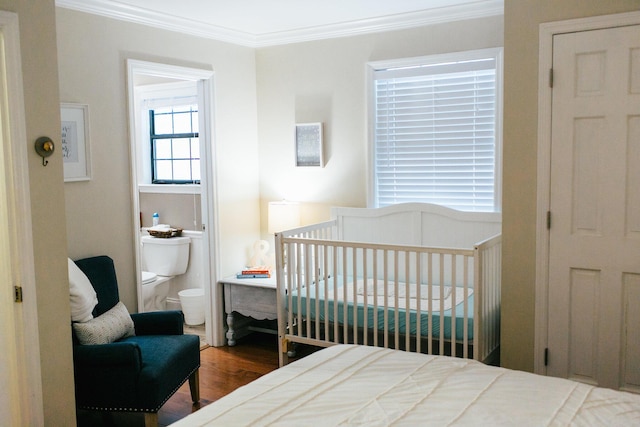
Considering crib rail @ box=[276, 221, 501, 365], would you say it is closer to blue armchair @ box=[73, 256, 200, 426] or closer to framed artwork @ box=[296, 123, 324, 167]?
framed artwork @ box=[296, 123, 324, 167]

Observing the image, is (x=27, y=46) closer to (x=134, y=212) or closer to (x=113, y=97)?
(x=113, y=97)

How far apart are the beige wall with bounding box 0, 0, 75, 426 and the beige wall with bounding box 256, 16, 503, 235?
2450 millimetres

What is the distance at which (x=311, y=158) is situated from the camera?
16.1 feet

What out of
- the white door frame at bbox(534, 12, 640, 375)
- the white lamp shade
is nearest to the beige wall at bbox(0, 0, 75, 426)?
the white lamp shade

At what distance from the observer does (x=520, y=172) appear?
3281 mm

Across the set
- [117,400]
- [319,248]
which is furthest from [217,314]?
[117,400]

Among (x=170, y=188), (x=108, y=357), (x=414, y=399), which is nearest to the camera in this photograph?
(x=414, y=399)

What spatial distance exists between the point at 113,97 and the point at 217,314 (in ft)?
6.15

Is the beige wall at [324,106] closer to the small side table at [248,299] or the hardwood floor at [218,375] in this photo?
the small side table at [248,299]

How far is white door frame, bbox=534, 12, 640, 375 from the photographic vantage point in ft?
10.1

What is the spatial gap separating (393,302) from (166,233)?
2.50 meters

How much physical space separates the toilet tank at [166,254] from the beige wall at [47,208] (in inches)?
105

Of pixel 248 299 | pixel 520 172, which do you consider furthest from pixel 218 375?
pixel 520 172

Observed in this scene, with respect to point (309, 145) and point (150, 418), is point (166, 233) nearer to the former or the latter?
point (309, 145)
